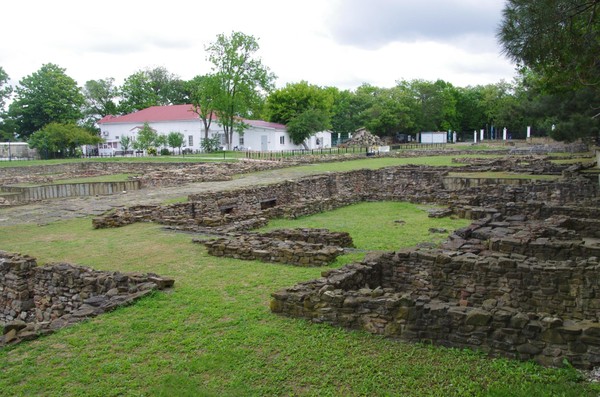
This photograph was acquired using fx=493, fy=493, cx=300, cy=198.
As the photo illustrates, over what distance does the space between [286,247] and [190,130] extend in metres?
50.3

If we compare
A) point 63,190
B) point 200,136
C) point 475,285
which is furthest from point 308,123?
point 475,285

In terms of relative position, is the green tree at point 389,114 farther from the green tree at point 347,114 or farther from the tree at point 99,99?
the tree at point 99,99

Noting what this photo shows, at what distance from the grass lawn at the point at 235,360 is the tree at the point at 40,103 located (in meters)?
58.3

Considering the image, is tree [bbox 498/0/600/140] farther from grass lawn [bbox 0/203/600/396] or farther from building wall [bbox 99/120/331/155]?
building wall [bbox 99/120/331/155]

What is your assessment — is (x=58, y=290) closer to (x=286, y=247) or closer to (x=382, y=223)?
(x=286, y=247)

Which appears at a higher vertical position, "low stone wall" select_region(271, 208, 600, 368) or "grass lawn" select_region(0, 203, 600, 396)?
"low stone wall" select_region(271, 208, 600, 368)

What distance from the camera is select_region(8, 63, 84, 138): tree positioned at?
197ft

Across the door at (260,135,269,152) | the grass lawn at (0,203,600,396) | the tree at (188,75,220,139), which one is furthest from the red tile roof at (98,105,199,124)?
the grass lawn at (0,203,600,396)

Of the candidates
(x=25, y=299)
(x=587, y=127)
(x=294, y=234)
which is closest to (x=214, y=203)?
(x=294, y=234)

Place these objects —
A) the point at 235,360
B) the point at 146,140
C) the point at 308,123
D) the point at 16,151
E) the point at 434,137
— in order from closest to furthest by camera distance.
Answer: the point at 235,360 < the point at 146,140 < the point at 308,123 < the point at 16,151 < the point at 434,137

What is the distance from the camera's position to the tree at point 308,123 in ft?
179

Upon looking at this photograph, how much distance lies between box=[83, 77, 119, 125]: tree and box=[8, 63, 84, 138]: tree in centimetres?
1128

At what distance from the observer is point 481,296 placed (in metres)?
8.70

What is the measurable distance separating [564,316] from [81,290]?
342 inches
